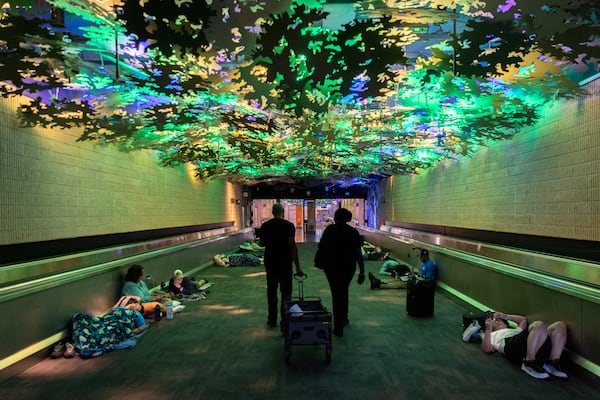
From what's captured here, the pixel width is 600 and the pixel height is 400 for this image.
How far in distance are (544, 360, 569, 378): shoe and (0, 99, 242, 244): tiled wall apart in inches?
243

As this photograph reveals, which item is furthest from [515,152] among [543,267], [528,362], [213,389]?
[213,389]

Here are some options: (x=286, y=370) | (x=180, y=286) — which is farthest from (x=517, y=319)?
(x=180, y=286)

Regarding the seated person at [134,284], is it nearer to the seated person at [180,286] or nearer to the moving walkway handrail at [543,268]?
the seated person at [180,286]

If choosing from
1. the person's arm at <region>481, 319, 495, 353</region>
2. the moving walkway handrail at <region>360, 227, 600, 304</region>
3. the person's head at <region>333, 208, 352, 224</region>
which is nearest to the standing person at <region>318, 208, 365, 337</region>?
the person's head at <region>333, 208, 352, 224</region>

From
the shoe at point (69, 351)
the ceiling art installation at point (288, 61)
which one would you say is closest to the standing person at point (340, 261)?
the ceiling art installation at point (288, 61)

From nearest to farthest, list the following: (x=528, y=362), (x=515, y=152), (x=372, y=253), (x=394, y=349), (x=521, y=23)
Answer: (x=521, y=23) < (x=528, y=362) < (x=394, y=349) < (x=515, y=152) < (x=372, y=253)

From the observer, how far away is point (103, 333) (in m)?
4.80

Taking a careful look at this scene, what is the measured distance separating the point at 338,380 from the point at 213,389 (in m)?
1.15

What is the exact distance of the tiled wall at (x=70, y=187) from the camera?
5086mm

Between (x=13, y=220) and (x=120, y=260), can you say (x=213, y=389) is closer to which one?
(x=13, y=220)

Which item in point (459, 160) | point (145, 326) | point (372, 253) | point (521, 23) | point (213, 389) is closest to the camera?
point (521, 23)

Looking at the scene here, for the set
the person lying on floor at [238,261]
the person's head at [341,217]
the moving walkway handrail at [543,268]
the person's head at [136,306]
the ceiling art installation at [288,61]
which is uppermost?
the ceiling art installation at [288,61]

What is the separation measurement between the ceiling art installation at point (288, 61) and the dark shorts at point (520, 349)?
8.92 ft

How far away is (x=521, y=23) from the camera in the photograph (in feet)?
10.2
